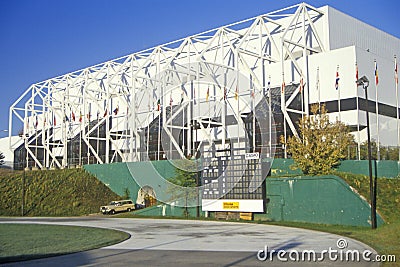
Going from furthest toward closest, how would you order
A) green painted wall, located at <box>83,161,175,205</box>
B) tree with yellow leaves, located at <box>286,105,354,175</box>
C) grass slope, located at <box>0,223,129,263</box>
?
green painted wall, located at <box>83,161,175,205</box> → tree with yellow leaves, located at <box>286,105,354,175</box> → grass slope, located at <box>0,223,129,263</box>

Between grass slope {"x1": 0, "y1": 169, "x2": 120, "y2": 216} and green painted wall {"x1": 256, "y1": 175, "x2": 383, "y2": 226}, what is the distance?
1785 centimetres

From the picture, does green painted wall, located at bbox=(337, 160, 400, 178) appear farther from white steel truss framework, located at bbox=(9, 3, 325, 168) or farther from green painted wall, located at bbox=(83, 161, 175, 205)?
green painted wall, located at bbox=(83, 161, 175, 205)

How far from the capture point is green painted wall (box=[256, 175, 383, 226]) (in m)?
25.2

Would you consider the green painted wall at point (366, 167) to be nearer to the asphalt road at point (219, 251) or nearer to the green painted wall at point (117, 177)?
the asphalt road at point (219, 251)

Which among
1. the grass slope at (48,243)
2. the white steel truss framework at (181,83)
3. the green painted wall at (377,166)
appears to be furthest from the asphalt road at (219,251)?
the white steel truss framework at (181,83)

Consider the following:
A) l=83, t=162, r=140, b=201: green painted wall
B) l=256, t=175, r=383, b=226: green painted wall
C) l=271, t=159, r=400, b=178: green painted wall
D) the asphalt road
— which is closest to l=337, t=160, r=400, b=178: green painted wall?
l=271, t=159, r=400, b=178: green painted wall

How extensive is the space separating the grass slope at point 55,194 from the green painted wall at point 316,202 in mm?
17849

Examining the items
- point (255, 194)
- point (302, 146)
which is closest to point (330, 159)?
point (302, 146)

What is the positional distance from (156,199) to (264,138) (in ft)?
33.9

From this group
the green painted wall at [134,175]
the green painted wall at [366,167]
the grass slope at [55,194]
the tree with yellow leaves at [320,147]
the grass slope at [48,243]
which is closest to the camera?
the grass slope at [48,243]

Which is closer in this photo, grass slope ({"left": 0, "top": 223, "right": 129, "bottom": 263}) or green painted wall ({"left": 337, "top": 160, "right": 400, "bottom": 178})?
grass slope ({"left": 0, "top": 223, "right": 129, "bottom": 263})

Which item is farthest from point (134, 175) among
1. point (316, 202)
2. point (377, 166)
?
point (377, 166)

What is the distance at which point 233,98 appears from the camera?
42.9 meters

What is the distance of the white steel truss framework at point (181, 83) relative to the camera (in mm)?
39844
